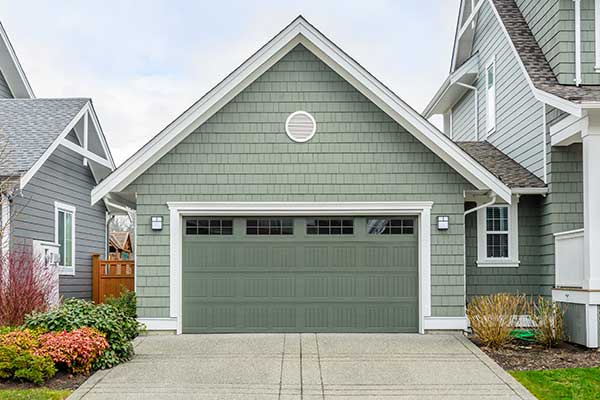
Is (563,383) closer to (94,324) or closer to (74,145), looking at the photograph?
(94,324)

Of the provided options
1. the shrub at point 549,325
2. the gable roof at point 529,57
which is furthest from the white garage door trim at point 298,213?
the gable roof at point 529,57

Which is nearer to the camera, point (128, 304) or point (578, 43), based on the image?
point (128, 304)

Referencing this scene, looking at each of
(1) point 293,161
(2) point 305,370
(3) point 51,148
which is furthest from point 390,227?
(3) point 51,148

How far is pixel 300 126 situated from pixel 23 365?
6221 mm

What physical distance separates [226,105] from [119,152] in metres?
29.7

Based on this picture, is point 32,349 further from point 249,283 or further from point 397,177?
point 397,177

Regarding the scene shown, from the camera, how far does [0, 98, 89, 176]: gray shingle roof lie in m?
14.2

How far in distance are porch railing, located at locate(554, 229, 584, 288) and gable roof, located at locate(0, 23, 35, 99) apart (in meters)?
13.9

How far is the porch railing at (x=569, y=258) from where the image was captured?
12.3 meters

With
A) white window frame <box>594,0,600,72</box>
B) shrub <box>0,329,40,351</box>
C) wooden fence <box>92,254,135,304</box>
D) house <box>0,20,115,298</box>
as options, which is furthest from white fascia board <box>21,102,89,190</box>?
white window frame <box>594,0,600,72</box>

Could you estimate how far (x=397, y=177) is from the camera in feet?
43.9

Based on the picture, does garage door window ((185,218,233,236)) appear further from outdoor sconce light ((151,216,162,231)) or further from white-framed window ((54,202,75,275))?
white-framed window ((54,202,75,275))

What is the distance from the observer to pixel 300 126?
44.0 feet

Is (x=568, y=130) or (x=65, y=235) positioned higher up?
(x=568, y=130)
